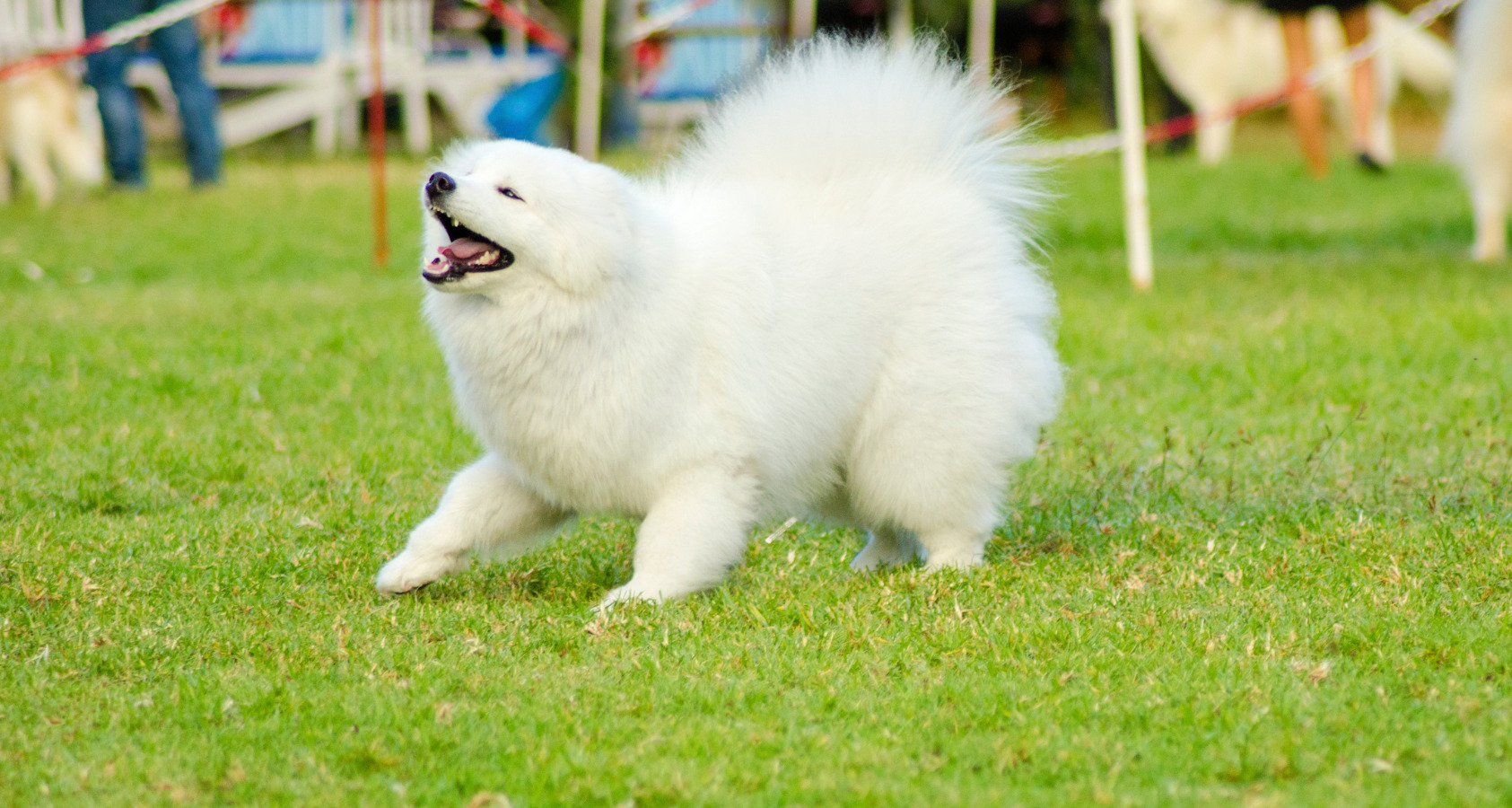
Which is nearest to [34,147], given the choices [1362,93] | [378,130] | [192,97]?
[192,97]

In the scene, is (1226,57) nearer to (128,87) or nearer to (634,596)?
(128,87)

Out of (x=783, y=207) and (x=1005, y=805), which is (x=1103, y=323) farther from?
(x=1005, y=805)

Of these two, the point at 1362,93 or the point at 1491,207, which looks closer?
the point at 1491,207

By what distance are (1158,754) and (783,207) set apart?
1.79 m

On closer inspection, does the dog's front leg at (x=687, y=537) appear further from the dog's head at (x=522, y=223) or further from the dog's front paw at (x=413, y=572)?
the dog's head at (x=522, y=223)

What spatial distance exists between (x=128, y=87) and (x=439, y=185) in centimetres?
1056

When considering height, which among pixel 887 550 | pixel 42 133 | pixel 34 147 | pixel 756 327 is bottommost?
pixel 34 147

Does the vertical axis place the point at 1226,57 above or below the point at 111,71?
above

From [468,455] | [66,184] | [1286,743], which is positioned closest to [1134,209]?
[468,455]

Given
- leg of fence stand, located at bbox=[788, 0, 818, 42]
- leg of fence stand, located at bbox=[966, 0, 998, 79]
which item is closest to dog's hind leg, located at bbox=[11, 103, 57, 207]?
leg of fence stand, located at bbox=[788, 0, 818, 42]

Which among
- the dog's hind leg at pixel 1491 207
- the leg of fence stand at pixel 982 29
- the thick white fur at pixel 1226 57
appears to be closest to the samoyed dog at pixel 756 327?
the dog's hind leg at pixel 1491 207

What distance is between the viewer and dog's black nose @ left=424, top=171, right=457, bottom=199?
138 inches

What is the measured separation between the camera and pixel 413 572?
12.9 ft

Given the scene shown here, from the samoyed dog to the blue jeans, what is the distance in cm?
937
